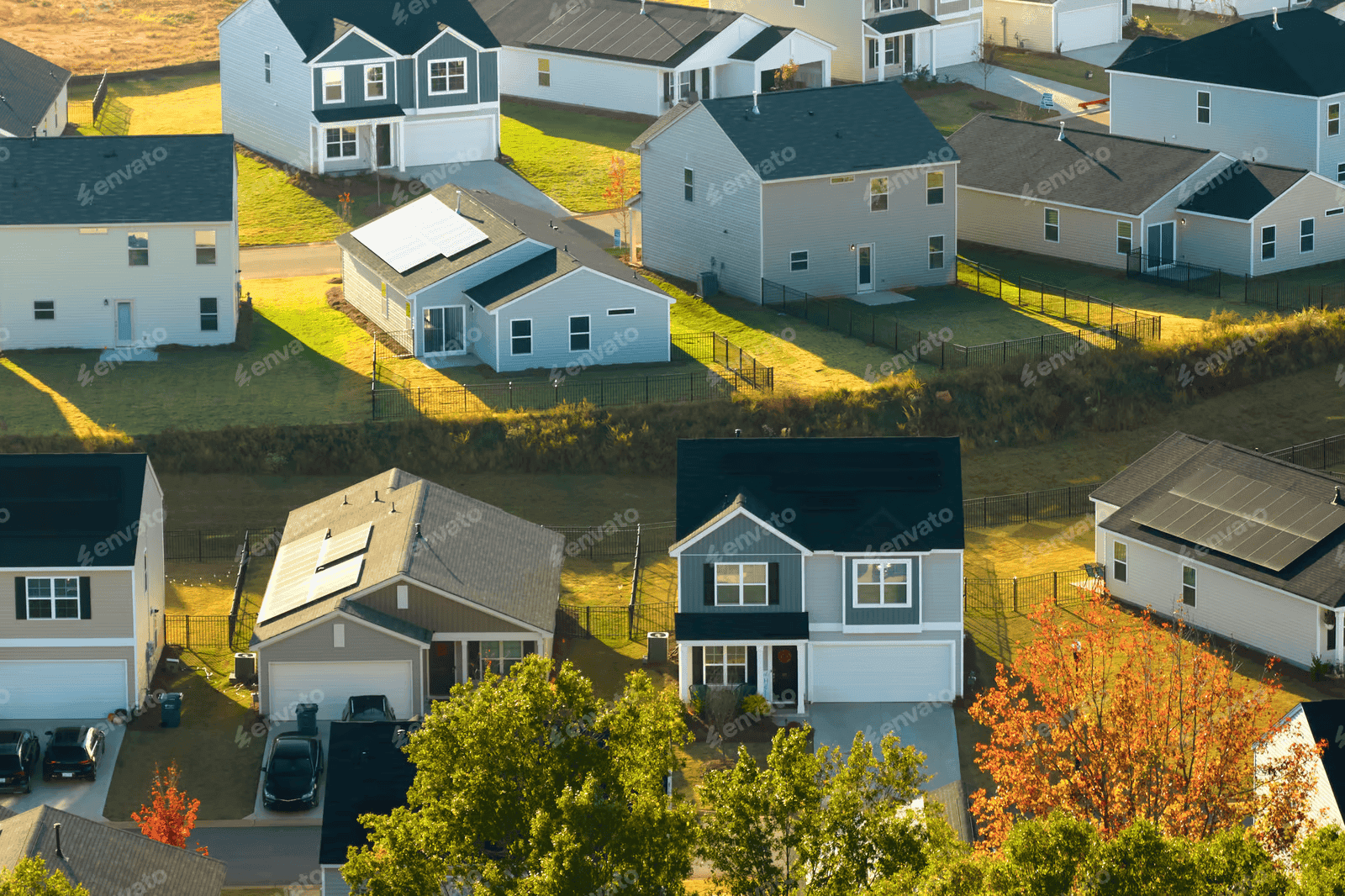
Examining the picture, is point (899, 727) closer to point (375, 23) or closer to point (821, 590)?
point (821, 590)

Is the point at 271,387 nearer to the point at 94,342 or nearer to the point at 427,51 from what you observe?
the point at 94,342

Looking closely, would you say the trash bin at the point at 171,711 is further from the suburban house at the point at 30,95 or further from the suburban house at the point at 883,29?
the suburban house at the point at 883,29

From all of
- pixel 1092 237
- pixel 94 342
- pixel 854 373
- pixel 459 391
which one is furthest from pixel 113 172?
pixel 1092 237

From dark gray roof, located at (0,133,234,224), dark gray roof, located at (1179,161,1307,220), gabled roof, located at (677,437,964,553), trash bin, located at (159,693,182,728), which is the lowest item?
trash bin, located at (159,693,182,728)

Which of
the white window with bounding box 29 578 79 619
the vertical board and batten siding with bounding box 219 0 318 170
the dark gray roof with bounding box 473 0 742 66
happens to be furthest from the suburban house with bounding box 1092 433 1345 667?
the dark gray roof with bounding box 473 0 742 66

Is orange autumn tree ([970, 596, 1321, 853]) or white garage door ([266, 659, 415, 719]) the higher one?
orange autumn tree ([970, 596, 1321, 853])

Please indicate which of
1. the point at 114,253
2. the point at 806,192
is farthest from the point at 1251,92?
A: the point at 114,253

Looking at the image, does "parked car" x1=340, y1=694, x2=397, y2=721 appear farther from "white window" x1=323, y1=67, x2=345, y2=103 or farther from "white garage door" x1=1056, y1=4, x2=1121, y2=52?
"white garage door" x1=1056, y1=4, x2=1121, y2=52
